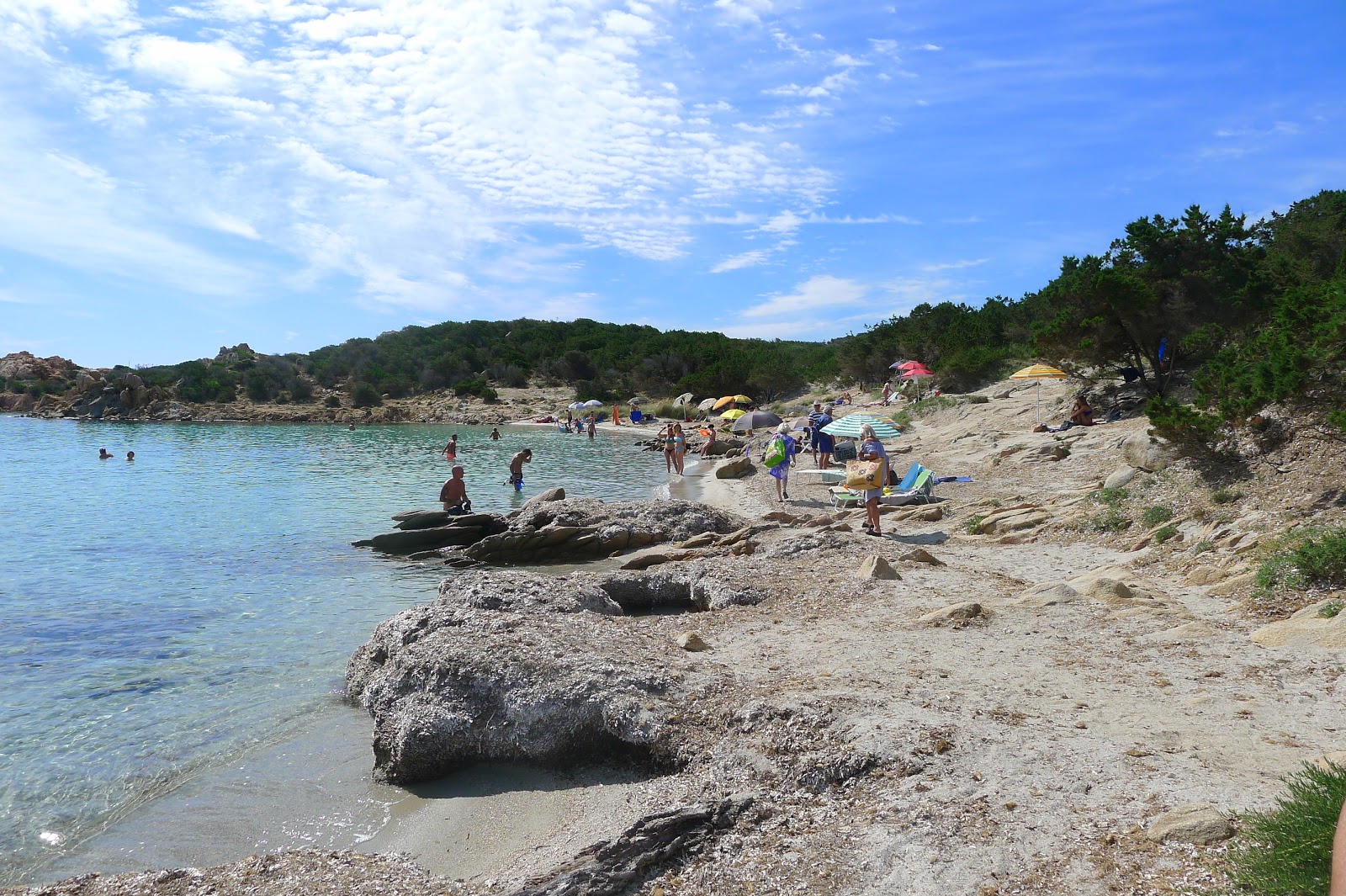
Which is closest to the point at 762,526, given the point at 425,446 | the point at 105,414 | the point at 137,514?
the point at 137,514

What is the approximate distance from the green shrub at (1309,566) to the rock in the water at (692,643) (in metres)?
5.09

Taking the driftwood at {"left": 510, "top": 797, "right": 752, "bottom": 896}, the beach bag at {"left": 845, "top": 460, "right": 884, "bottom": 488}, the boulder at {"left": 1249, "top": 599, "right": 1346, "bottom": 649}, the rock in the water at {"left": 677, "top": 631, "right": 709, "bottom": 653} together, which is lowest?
the driftwood at {"left": 510, "top": 797, "right": 752, "bottom": 896}

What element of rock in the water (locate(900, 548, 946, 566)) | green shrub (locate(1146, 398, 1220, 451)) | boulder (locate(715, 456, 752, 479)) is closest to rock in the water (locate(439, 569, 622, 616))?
rock in the water (locate(900, 548, 946, 566))

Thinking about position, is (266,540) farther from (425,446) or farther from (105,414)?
(105,414)

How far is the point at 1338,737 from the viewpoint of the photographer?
15.2 feet

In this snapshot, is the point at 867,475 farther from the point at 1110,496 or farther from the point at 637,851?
the point at 637,851

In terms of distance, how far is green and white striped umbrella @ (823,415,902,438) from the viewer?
16453mm

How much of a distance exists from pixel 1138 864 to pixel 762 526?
1091cm

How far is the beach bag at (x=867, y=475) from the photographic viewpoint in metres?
13.6

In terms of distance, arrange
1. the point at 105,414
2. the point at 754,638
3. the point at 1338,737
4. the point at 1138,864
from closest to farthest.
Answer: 1. the point at 1138,864
2. the point at 1338,737
3. the point at 754,638
4. the point at 105,414

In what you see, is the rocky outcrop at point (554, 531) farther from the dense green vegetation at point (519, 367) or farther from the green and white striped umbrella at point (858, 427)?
the dense green vegetation at point (519, 367)

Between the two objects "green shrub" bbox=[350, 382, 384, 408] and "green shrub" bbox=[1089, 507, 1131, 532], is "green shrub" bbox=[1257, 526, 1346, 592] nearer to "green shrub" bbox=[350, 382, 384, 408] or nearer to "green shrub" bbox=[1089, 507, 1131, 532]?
"green shrub" bbox=[1089, 507, 1131, 532]

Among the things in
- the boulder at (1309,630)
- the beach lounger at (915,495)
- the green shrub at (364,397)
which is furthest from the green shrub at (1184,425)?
the green shrub at (364,397)

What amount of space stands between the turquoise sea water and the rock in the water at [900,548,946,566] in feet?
22.1
